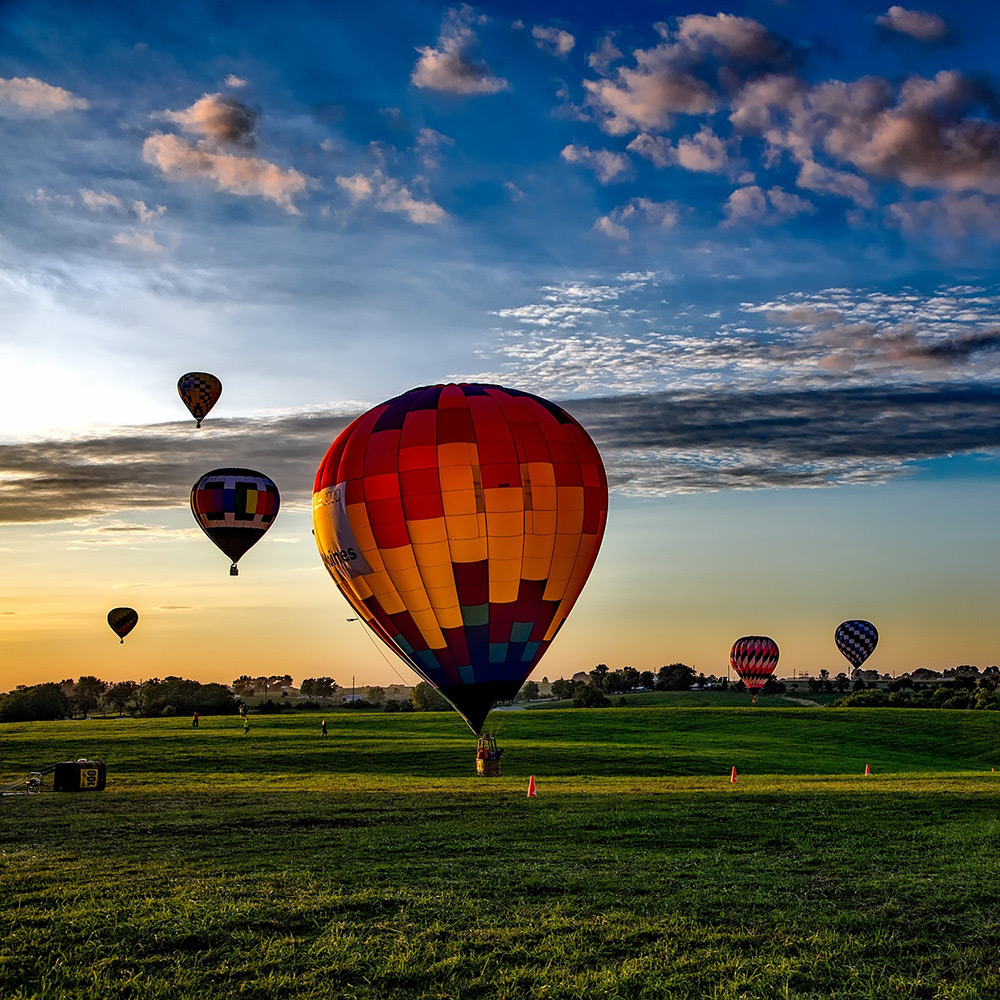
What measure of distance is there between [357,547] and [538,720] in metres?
44.8

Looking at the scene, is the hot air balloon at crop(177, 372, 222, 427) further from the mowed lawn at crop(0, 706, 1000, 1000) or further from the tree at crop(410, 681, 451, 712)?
the tree at crop(410, 681, 451, 712)

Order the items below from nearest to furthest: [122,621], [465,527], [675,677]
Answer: [465,527], [122,621], [675,677]

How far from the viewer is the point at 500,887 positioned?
15.6 m

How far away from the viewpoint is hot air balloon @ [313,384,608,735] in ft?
90.1

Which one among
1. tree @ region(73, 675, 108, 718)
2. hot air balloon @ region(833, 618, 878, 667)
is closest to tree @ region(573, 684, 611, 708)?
hot air balloon @ region(833, 618, 878, 667)

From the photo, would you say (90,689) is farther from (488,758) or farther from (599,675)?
(488,758)

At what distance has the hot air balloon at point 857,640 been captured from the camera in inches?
3632

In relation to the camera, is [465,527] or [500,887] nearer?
[500,887]

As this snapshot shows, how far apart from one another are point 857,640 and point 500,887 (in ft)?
276

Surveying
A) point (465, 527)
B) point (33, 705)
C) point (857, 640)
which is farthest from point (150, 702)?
point (465, 527)

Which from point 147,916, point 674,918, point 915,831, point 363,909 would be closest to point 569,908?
point 674,918

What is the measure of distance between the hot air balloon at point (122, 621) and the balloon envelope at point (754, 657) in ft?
167

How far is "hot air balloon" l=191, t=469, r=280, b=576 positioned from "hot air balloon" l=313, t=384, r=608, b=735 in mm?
23098

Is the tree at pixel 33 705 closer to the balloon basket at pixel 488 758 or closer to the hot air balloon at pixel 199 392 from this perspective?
the hot air balloon at pixel 199 392
